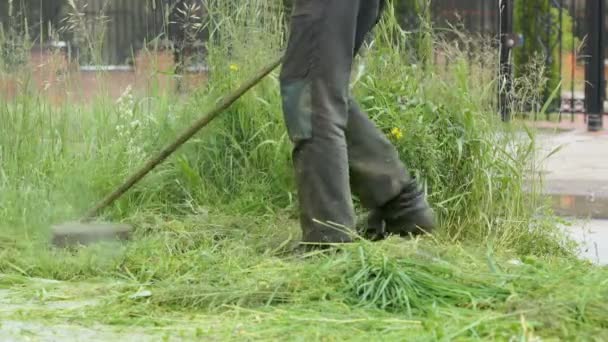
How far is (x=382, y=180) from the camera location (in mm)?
5375

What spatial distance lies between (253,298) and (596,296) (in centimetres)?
109

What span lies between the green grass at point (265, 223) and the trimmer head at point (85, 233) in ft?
0.19

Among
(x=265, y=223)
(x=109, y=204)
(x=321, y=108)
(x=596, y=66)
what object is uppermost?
(x=321, y=108)

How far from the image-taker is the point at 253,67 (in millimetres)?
6617

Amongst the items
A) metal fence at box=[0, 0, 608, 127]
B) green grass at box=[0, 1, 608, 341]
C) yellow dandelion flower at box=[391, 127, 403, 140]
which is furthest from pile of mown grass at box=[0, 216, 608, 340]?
metal fence at box=[0, 0, 608, 127]

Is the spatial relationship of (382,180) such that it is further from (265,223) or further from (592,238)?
(592,238)

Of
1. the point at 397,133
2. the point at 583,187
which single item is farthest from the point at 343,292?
the point at 583,187

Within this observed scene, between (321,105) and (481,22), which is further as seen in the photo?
(481,22)

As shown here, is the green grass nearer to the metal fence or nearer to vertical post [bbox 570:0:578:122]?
the metal fence

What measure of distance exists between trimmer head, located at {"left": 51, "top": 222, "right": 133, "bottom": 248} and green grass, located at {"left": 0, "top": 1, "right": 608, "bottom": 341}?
58 millimetres

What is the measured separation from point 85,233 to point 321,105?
1.17 metres

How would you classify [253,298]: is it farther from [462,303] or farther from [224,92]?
[224,92]

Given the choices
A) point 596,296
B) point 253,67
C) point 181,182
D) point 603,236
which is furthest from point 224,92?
point 596,296

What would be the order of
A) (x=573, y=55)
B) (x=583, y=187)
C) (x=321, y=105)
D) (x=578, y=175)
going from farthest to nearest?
(x=573, y=55) → (x=578, y=175) → (x=583, y=187) → (x=321, y=105)
